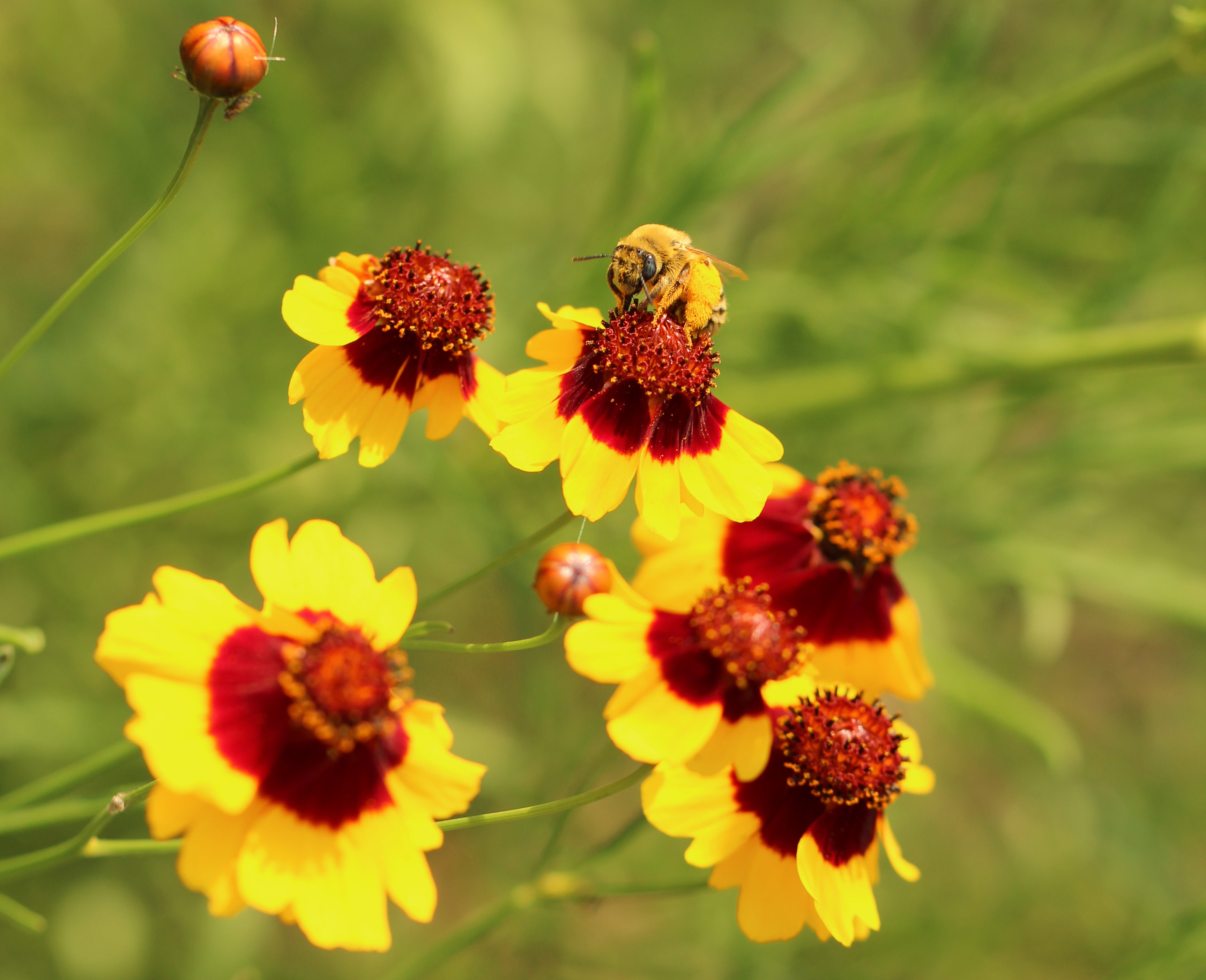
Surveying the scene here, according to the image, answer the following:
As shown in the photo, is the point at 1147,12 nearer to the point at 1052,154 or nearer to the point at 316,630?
the point at 1052,154

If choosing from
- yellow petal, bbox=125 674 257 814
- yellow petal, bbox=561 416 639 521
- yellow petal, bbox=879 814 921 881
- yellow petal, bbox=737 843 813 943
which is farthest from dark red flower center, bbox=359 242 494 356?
yellow petal, bbox=879 814 921 881

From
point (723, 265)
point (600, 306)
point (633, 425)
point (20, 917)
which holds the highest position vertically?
point (600, 306)

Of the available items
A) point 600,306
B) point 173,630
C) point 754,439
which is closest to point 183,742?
point 173,630

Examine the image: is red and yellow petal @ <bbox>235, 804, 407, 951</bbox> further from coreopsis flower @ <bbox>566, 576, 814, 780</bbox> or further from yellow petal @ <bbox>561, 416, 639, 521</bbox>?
yellow petal @ <bbox>561, 416, 639, 521</bbox>

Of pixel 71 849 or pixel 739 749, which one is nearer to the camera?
pixel 71 849

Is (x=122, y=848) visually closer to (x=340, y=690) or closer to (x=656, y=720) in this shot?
(x=340, y=690)

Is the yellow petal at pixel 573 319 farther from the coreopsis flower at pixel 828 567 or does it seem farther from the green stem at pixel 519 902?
the green stem at pixel 519 902

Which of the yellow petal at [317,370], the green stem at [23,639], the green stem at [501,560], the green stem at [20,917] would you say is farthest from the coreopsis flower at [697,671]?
the green stem at [20,917]

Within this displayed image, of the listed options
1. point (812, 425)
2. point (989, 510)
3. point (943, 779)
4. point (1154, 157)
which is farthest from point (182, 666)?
point (943, 779)
